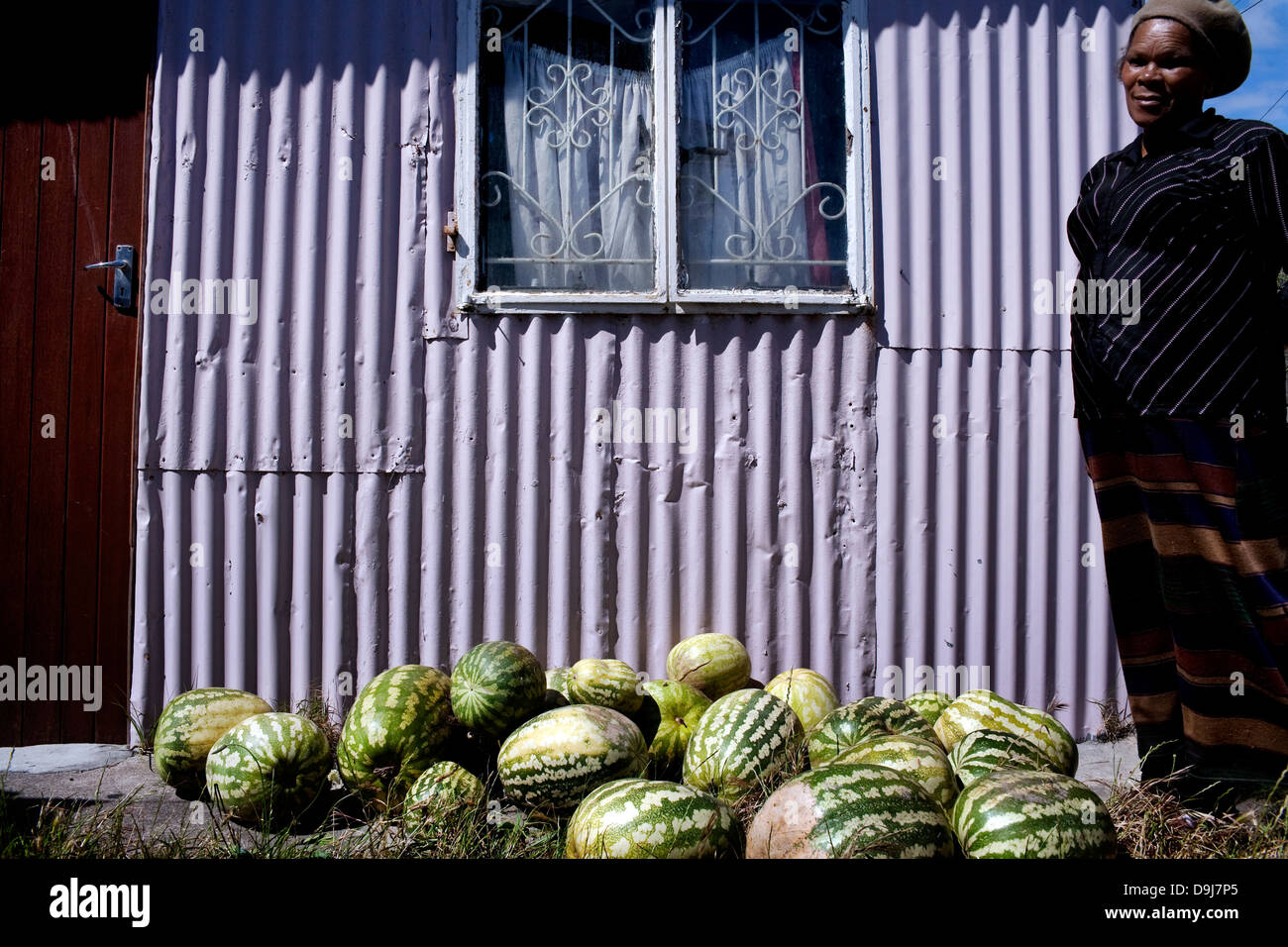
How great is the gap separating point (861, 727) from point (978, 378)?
77.9 inches

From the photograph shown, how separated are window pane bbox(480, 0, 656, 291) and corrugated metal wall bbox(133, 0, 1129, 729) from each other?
238 mm

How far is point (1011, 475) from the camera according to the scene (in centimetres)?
414

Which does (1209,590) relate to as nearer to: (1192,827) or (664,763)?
(1192,827)

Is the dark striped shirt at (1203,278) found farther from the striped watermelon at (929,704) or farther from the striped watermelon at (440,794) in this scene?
the striped watermelon at (440,794)

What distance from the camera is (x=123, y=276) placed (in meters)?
4.11

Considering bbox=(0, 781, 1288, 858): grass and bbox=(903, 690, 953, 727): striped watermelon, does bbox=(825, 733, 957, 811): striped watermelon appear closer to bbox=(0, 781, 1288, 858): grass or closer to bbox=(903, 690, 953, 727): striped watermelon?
bbox=(0, 781, 1288, 858): grass

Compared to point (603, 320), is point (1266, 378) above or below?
below

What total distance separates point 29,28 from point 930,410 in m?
4.83

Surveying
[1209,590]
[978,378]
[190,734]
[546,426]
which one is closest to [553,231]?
[546,426]

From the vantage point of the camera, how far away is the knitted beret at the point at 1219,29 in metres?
2.75

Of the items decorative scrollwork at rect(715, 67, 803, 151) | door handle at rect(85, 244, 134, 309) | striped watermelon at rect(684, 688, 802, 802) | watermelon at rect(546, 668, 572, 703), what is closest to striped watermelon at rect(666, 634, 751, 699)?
watermelon at rect(546, 668, 572, 703)
